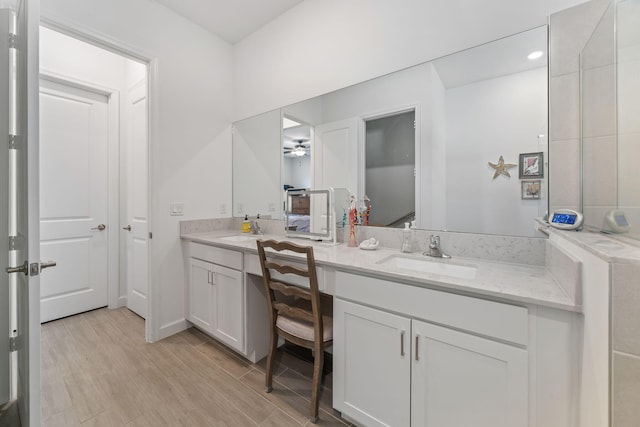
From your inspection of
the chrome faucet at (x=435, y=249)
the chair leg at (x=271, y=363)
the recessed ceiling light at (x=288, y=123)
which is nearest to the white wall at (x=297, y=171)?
the recessed ceiling light at (x=288, y=123)

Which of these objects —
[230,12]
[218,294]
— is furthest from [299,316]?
[230,12]

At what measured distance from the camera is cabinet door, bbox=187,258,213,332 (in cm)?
213

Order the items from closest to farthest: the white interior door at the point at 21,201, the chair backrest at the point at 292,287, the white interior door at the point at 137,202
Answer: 1. the white interior door at the point at 21,201
2. the chair backrest at the point at 292,287
3. the white interior door at the point at 137,202

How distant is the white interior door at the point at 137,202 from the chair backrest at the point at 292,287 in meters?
1.67

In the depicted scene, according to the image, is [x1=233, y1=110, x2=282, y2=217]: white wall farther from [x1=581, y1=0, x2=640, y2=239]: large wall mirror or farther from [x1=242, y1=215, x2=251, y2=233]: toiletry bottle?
[x1=581, y1=0, x2=640, y2=239]: large wall mirror

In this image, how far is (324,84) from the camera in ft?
6.85

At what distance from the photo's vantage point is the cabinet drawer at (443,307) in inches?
35.9

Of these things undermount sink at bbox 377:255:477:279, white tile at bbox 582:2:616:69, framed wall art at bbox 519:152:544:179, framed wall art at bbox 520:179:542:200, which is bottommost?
undermount sink at bbox 377:255:477:279

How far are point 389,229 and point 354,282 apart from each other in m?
0.62

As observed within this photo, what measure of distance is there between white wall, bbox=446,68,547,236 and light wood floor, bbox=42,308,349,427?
1372 mm

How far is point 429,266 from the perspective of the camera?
4.91ft

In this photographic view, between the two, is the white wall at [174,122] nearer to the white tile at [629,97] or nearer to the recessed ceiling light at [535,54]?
the recessed ceiling light at [535,54]

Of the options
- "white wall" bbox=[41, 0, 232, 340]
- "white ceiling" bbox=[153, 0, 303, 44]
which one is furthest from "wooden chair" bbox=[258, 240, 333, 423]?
"white ceiling" bbox=[153, 0, 303, 44]

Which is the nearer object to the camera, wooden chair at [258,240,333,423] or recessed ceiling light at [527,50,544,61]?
recessed ceiling light at [527,50,544,61]
